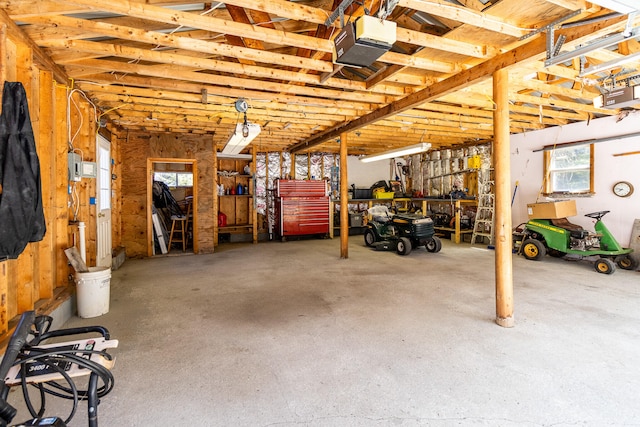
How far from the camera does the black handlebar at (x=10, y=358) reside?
1.15m

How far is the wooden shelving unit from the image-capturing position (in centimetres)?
890

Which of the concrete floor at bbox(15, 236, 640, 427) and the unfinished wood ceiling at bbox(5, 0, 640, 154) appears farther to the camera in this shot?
the unfinished wood ceiling at bbox(5, 0, 640, 154)

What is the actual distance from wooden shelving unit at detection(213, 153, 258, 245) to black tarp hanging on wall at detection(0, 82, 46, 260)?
6.41 metres

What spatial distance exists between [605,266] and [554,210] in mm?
1153

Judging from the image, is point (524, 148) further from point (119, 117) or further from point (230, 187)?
point (119, 117)

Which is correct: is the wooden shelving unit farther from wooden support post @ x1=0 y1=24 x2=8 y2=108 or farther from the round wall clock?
the round wall clock

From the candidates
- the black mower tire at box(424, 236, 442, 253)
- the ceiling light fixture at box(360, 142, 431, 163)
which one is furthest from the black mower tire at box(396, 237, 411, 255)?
the ceiling light fixture at box(360, 142, 431, 163)

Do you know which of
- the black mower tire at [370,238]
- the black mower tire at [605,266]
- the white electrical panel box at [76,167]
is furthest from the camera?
the black mower tire at [370,238]

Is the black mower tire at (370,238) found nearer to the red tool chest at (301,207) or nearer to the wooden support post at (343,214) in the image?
the wooden support post at (343,214)

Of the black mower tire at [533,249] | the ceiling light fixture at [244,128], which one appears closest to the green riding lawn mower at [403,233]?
the black mower tire at [533,249]

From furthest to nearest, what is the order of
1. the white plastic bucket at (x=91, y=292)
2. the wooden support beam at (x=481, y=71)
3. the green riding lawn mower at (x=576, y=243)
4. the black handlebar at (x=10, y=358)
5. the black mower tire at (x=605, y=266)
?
the green riding lawn mower at (x=576, y=243) < the black mower tire at (x=605, y=266) < the white plastic bucket at (x=91, y=292) < the wooden support beam at (x=481, y=71) < the black handlebar at (x=10, y=358)

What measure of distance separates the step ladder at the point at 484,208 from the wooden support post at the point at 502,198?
5128 millimetres

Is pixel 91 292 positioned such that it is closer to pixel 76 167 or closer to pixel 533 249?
pixel 76 167

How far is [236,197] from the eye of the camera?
9266 mm
